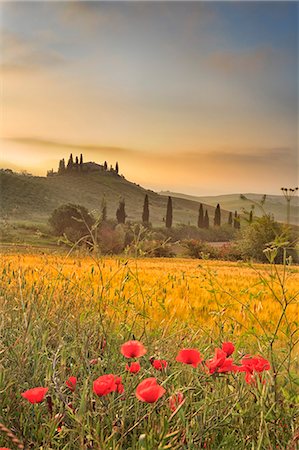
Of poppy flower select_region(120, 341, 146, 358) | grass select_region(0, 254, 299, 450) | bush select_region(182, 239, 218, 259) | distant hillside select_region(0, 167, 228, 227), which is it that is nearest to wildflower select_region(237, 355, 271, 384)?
grass select_region(0, 254, 299, 450)

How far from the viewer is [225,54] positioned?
18.7ft

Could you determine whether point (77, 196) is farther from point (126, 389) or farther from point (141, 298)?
point (126, 389)

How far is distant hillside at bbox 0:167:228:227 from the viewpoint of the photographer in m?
12.1

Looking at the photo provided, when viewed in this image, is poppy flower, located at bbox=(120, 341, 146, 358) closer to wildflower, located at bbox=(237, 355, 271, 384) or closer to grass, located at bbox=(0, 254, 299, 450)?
grass, located at bbox=(0, 254, 299, 450)

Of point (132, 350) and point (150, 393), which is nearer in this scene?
point (150, 393)

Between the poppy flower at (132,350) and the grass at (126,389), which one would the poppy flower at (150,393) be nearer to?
the grass at (126,389)

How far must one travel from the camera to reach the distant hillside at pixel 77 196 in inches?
477

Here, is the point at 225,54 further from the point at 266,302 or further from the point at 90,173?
the point at 90,173

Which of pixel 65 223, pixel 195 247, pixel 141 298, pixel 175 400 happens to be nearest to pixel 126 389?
pixel 175 400

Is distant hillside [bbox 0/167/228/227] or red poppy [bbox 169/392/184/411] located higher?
distant hillside [bbox 0/167/228/227]

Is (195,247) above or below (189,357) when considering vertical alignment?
above

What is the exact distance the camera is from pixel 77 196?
1312cm

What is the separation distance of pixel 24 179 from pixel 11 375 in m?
14.9

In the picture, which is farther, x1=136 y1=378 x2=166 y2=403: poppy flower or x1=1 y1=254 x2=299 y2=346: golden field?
x1=1 y1=254 x2=299 y2=346: golden field
